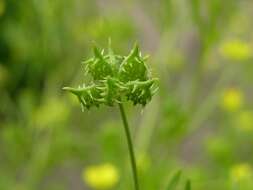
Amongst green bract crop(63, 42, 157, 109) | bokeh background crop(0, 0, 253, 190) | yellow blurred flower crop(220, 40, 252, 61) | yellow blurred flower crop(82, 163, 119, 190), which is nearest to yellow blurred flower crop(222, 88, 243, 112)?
bokeh background crop(0, 0, 253, 190)

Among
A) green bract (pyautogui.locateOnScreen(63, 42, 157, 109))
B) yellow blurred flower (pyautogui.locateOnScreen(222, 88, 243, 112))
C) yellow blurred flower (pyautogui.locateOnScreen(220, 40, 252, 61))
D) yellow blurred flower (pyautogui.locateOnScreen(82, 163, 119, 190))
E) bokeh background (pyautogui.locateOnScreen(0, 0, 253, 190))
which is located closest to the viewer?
green bract (pyautogui.locateOnScreen(63, 42, 157, 109))

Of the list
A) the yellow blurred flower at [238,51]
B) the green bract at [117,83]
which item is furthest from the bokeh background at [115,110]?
the green bract at [117,83]

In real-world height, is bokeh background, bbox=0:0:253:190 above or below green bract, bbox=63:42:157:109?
below

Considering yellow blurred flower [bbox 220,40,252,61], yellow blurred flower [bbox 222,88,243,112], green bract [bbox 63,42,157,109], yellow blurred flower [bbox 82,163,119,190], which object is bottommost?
yellow blurred flower [bbox 82,163,119,190]

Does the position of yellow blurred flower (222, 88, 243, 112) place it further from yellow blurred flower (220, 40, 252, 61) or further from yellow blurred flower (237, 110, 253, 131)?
yellow blurred flower (220, 40, 252, 61)

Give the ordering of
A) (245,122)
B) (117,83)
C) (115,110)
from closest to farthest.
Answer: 1. (117,83)
2. (245,122)
3. (115,110)

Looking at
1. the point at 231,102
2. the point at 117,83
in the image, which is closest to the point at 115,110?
the point at 231,102

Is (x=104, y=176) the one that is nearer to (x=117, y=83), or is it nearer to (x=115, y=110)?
(x=115, y=110)
